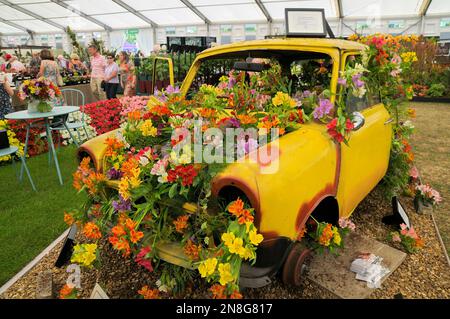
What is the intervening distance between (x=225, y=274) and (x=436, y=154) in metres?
5.37

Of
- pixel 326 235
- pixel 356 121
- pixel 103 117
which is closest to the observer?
pixel 326 235

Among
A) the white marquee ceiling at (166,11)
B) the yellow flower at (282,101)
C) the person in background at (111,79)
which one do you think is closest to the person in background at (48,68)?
the person in background at (111,79)

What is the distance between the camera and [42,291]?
2.48 metres

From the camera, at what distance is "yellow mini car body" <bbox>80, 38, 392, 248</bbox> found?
1.85 m

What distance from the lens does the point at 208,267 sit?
179 centimetres

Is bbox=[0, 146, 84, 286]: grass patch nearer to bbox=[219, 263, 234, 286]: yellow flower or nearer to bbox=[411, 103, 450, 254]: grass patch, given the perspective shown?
bbox=[219, 263, 234, 286]: yellow flower

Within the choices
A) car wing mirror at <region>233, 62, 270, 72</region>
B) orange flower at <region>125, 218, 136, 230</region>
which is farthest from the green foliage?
orange flower at <region>125, 218, 136, 230</region>

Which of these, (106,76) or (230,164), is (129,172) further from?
(106,76)

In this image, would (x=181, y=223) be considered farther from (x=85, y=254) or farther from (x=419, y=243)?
(x=419, y=243)

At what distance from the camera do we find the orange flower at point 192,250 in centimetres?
196

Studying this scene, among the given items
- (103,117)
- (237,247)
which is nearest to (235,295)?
(237,247)

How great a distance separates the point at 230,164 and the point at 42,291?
1718mm
